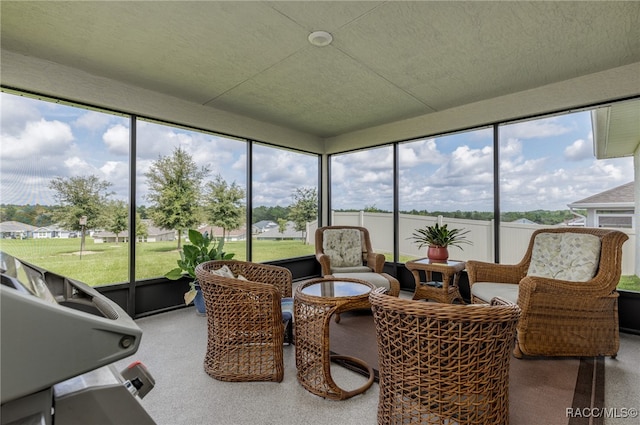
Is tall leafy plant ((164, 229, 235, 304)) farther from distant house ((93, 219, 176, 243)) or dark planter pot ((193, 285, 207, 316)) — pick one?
distant house ((93, 219, 176, 243))

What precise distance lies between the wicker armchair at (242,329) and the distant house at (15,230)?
197cm

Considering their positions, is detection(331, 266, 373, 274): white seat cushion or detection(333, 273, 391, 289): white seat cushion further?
detection(331, 266, 373, 274): white seat cushion

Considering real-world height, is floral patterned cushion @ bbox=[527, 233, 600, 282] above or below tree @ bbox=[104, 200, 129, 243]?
below

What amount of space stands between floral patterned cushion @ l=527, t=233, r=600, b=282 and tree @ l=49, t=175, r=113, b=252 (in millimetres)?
4484

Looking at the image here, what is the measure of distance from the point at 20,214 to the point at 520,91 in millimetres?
5263

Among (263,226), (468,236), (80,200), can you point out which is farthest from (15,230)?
(468,236)

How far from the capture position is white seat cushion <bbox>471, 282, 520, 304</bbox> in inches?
104

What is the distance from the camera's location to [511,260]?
3750 mm

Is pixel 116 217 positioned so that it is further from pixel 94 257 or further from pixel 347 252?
pixel 347 252

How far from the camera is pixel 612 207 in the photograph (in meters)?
3.19

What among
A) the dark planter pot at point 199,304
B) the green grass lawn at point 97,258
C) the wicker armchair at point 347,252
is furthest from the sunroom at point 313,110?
the wicker armchair at point 347,252

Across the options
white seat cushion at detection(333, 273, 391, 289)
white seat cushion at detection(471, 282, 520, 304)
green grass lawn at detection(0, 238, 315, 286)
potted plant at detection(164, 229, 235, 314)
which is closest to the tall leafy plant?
potted plant at detection(164, 229, 235, 314)

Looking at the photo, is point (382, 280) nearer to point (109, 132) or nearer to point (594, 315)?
point (594, 315)

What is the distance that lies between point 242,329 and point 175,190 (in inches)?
94.2
